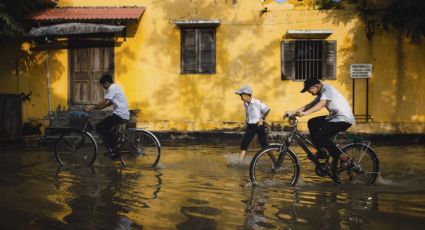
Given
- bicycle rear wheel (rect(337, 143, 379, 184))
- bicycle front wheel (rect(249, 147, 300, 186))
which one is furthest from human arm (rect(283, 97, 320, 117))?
bicycle rear wheel (rect(337, 143, 379, 184))

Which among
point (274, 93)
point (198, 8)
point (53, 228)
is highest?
point (198, 8)

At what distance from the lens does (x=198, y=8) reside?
1412 cm

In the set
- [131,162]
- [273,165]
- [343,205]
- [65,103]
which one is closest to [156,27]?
[65,103]

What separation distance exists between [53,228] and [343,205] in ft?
10.5

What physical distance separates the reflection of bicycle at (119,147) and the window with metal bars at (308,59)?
21.1ft

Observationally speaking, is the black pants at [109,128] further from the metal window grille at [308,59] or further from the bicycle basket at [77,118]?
the metal window grille at [308,59]

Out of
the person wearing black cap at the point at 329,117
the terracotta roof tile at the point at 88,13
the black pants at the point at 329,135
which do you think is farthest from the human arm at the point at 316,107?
the terracotta roof tile at the point at 88,13

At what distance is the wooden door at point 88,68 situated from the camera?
564 inches

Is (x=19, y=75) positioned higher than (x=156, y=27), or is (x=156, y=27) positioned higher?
(x=156, y=27)

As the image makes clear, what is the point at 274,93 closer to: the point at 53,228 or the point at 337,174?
the point at 337,174

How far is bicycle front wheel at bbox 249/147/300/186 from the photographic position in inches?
265

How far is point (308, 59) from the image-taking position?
1413 cm

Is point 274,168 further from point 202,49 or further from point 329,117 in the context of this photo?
point 202,49

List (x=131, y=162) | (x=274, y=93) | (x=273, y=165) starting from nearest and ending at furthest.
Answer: (x=273, y=165), (x=131, y=162), (x=274, y=93)
